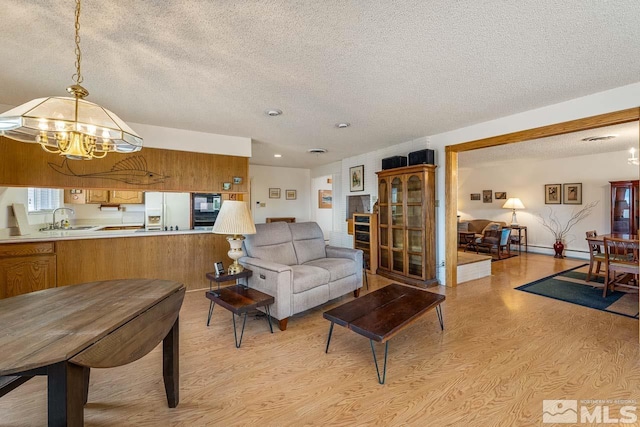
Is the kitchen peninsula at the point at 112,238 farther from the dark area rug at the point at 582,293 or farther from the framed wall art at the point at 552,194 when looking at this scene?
the framed wall art at the point at 552,194

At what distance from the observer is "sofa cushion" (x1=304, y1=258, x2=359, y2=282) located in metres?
3.22

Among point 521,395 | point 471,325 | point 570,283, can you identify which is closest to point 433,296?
point 471,325

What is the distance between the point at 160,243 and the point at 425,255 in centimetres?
376

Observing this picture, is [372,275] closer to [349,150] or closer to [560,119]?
[349,150]

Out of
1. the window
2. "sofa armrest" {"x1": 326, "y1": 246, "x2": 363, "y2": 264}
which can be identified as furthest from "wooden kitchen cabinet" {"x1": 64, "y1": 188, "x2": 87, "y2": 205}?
"sofa armrest" {"x1": 326, "y1": 246, "x2": 363, "y2": 264}

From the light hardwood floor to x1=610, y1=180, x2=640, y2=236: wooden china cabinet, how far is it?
385 centimetres

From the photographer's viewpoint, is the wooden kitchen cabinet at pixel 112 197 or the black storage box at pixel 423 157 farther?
the wooden kitchen cabinet at pixel 112 197

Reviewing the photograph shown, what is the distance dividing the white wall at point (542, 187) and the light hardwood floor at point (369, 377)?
422cm

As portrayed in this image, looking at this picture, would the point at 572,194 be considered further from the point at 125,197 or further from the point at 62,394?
the point at 125,197

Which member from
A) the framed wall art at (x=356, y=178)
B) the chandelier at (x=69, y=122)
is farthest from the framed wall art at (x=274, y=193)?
the chandelier at (x=69, y=122)

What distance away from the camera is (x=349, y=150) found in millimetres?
5340

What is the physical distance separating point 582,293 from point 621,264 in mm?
558

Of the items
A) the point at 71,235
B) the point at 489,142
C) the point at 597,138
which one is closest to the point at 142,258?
the point at 71,235

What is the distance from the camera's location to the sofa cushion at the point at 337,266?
3218 mm
